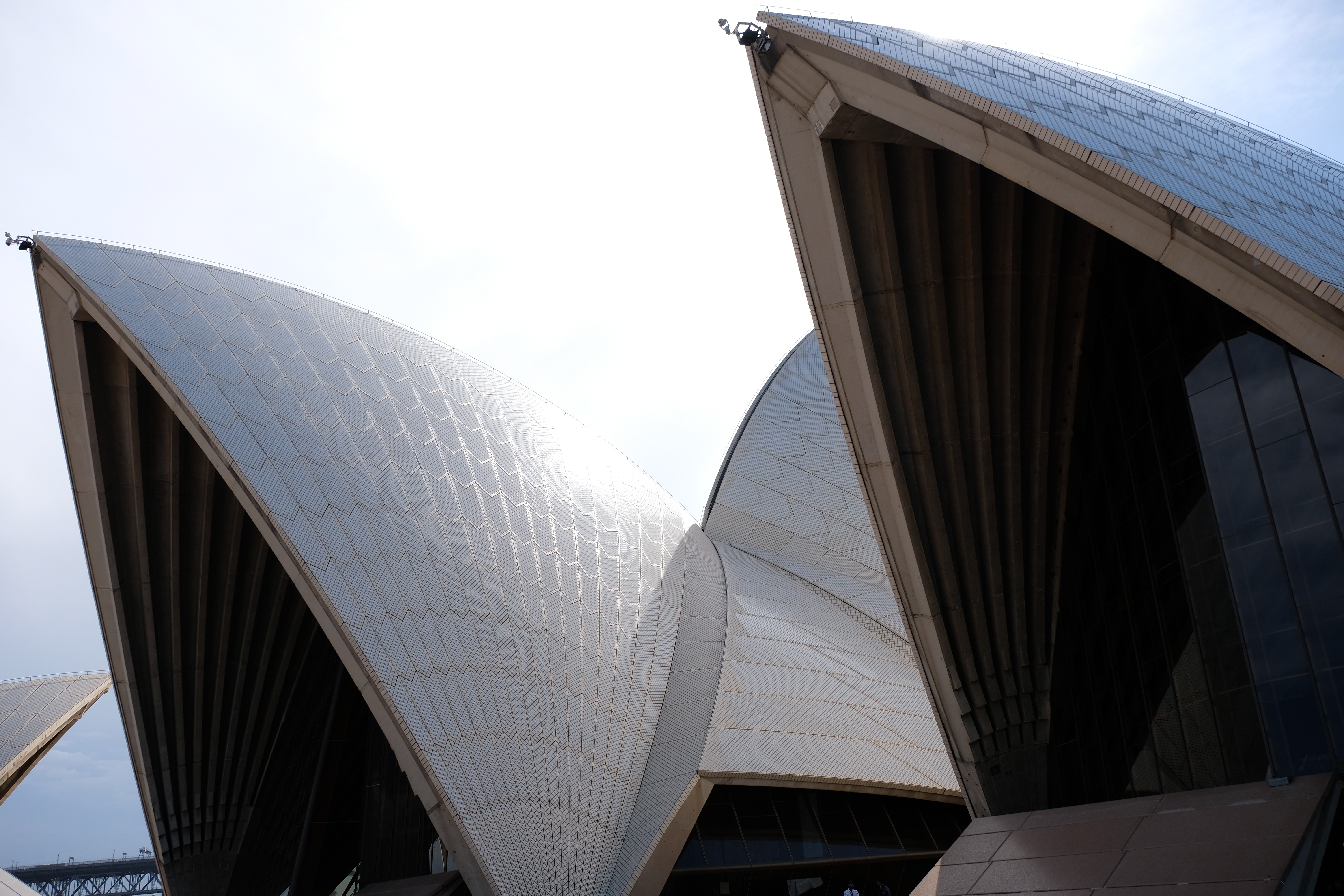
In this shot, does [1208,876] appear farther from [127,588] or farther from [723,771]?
[127,588]

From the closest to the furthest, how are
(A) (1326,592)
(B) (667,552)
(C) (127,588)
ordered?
(A) (1326,592), (C) (127,588), (B) (667,552)

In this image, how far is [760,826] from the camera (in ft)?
56.7

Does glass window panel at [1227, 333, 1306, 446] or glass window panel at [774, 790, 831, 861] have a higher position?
glass window panel at [1227, 333, 1306, 446]

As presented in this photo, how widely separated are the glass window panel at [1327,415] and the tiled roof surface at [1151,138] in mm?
1565

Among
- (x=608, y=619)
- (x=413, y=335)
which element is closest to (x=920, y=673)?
(x=608, y=619)

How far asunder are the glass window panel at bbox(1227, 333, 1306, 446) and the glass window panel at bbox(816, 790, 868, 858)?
391 inches

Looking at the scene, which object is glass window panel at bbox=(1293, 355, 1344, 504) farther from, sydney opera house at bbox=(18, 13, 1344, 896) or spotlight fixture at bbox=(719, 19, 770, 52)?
spotlight fixture at bbox=(719, 19, 770, 52)

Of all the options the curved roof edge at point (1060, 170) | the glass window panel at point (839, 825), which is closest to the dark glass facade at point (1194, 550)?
the curved roof edge at point (1060, 170)

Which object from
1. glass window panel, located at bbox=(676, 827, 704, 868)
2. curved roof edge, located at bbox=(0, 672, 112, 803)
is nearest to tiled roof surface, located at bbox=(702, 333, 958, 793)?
glass window panel, located at bbox=(676, 827, 704, 868)

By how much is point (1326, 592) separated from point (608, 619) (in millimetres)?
12834

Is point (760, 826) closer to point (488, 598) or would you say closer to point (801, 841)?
point (801, 841)

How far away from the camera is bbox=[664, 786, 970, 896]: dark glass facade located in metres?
16.6

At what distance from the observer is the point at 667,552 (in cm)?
2444

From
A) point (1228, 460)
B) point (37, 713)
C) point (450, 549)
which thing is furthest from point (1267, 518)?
point (37, 713)
